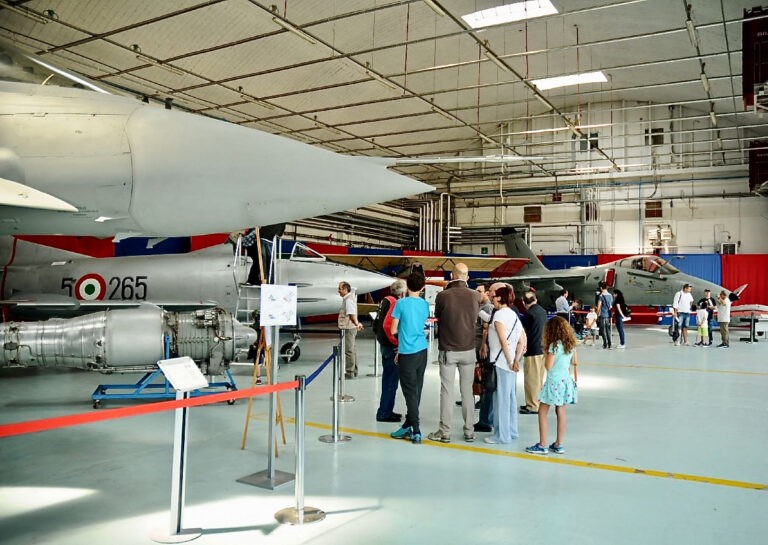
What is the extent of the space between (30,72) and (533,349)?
5.20m

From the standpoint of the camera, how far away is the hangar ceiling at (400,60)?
466 inches

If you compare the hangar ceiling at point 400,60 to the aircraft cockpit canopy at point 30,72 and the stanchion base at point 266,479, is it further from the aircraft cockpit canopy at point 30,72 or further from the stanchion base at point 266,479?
the aircraft cockpit canopy at point 30,72

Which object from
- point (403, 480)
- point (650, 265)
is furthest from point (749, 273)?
point (403, 480)

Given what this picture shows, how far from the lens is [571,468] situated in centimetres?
429

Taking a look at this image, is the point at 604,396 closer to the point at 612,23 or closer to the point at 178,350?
the point at 178,350

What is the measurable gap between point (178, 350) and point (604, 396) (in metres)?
5.60

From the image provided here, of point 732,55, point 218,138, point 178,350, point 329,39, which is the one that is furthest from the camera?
point 732,55

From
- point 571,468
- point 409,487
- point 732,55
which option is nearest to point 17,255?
point 409,487

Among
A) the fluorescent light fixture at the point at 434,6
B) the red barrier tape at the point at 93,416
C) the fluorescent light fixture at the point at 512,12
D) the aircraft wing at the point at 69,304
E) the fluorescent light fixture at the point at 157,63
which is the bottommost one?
the red barrier tape at the point at 93,416

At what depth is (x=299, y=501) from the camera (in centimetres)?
338

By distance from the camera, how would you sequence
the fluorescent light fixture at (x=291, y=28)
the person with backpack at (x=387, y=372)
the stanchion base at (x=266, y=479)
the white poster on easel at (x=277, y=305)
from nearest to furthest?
the stanchion base at (x=266, y=479)
the white poster on easel at (x=277, y=305)
the person with backpack at (x=387, y=372)
the fluorescent light fixture at (x=291, y=28)

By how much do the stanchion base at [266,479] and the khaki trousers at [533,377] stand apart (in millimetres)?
3186

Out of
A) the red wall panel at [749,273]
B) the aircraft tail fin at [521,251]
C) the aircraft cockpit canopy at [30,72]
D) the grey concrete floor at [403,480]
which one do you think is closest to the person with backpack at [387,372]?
the grey concrete floor at [403,480]

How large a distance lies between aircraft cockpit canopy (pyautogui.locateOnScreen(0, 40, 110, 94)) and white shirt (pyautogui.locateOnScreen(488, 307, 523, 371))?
12.4 ft
